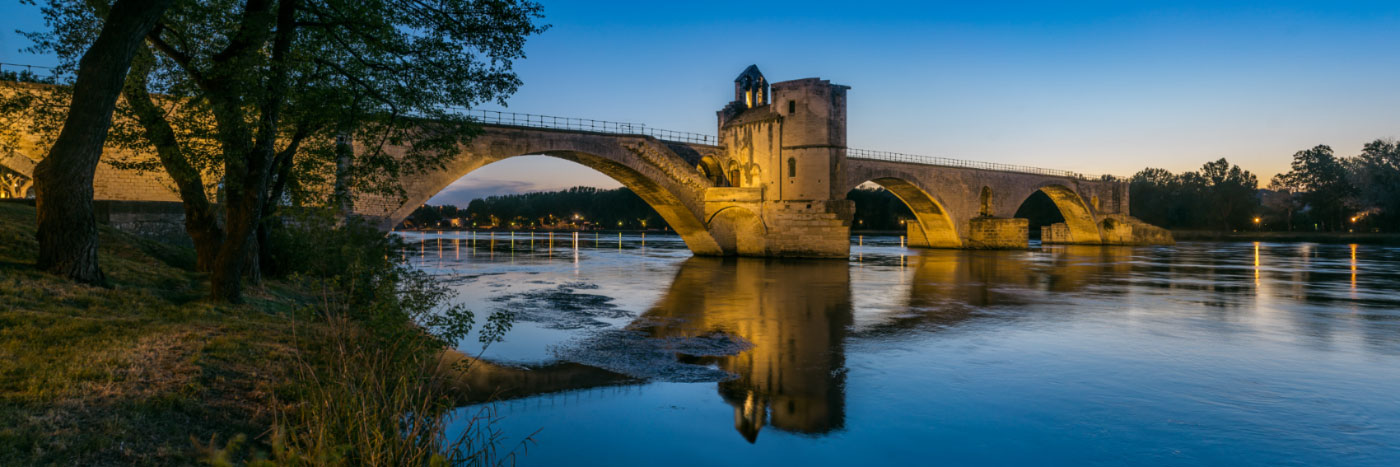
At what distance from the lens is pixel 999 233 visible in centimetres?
6072

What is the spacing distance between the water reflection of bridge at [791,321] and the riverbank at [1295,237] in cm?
7015

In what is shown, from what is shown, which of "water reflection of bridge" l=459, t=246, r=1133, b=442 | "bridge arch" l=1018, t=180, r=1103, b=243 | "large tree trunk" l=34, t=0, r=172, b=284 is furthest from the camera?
"bridge arch" l=1018, t=180, r=1103, b=243

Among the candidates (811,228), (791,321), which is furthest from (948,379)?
(811,228)

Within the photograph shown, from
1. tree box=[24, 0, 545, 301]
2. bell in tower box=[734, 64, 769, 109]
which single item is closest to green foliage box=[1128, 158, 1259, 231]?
bell in tower box=[734, 64, 769, 109]

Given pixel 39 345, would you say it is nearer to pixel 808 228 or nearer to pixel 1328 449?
pixel 1328 449

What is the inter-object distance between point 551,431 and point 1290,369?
1104 centimetres

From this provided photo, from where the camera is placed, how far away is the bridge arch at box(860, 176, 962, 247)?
193ft

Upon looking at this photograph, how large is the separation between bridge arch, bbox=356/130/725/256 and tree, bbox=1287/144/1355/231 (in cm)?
9506

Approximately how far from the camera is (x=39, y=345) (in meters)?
6.47

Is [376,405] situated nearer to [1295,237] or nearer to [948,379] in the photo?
[948,379]

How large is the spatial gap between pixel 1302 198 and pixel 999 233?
73.5 m

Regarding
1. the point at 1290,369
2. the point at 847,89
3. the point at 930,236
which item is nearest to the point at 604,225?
the point at 930,236

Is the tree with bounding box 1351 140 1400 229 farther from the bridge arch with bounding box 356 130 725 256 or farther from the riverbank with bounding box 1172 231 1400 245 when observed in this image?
the bridge arch with bounding box 356 130 725 256

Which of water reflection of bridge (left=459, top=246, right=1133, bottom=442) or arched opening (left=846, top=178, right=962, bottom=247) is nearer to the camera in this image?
water reflection of bridge (left=459, top=246, right=1133, bottom=442)
